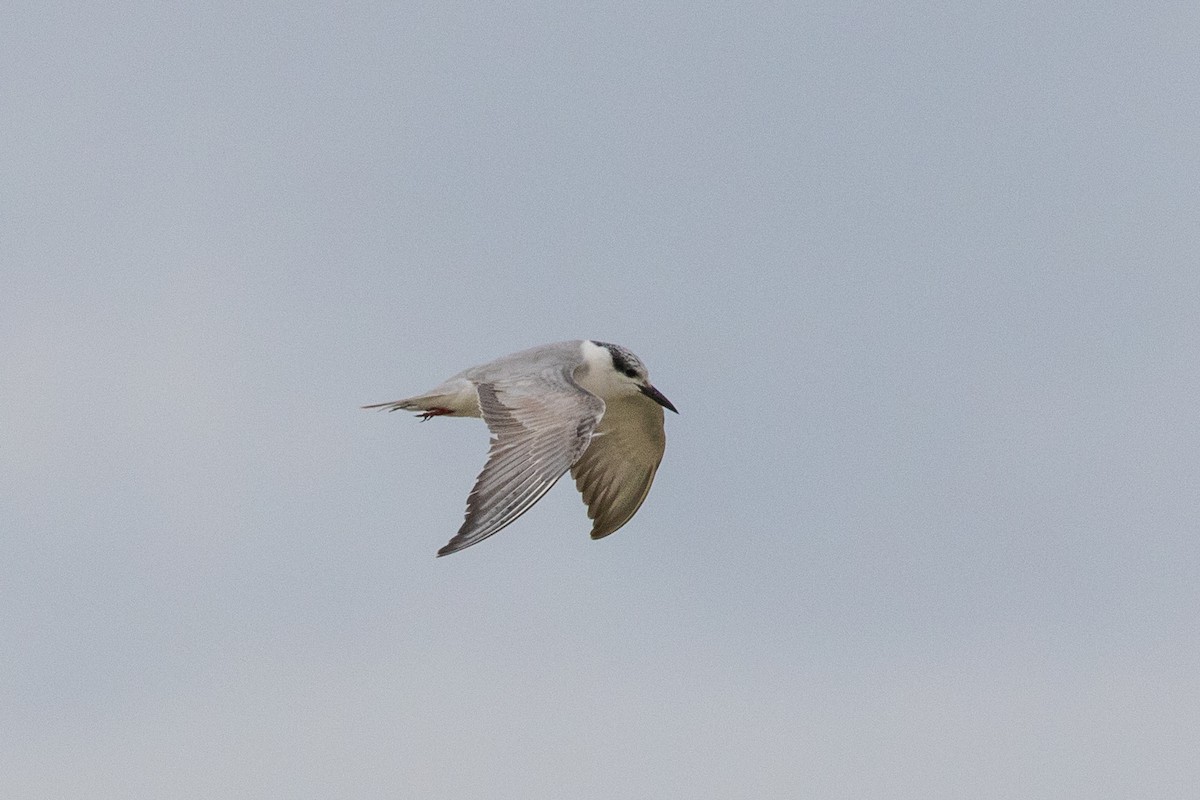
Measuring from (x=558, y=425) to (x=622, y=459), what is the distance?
362cm

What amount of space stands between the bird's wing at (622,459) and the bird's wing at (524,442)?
6.92ft

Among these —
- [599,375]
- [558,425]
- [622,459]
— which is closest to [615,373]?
[599,375]

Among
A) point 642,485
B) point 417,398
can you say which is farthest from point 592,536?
point 417,398

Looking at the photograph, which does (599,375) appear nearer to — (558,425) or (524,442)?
(558,425)

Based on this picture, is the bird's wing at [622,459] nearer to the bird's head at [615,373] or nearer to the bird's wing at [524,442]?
the bird's head at [615,373]

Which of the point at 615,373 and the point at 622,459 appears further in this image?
the point at 622,459

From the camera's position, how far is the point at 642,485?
18.1 meters

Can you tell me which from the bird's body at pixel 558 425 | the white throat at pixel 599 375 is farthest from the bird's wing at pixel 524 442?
the white throat at pixel 599 375

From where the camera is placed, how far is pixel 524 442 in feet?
47.2

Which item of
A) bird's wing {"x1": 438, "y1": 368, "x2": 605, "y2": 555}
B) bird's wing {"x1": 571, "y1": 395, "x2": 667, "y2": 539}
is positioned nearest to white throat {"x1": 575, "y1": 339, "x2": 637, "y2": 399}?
bird's wing {"x1": 571, "y1": 395, "x2": 667, "y2": 539}

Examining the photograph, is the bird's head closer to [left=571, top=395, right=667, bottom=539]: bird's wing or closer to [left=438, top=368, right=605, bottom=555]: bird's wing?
[left=571, top=395, right=667, bottom=539]: bird's wing

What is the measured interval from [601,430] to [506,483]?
4491 mm

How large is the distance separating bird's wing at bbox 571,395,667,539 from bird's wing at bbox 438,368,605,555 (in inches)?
83.0

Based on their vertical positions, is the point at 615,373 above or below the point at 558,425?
above
